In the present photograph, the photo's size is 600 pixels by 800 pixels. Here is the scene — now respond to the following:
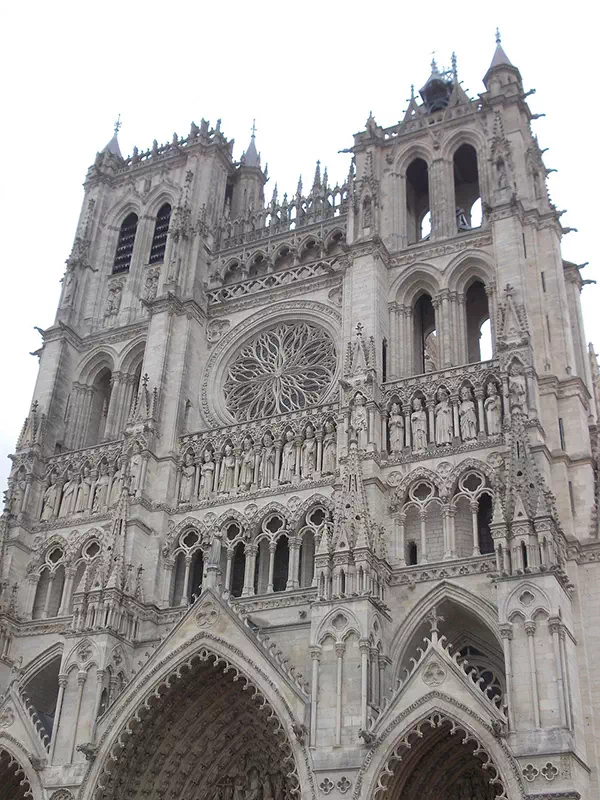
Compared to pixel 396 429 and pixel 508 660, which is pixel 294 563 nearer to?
pixel 396 429

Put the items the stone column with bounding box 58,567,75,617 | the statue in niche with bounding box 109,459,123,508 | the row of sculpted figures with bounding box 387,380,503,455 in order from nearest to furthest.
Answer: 1. the row of sculpted figures with bounding box 387,380,503,455
2. the stone column with bounding box 58,567,75,617
3. the statue in niche with bounding box 109,459,123,508

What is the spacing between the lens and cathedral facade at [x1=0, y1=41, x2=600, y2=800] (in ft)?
64.1

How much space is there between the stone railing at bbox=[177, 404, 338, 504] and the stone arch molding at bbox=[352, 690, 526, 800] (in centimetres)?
733

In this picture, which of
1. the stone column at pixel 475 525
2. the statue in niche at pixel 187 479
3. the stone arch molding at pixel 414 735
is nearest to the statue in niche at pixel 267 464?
the statue in niche at pixel 187 479

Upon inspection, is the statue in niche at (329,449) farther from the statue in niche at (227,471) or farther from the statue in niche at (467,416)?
the statue in niche at (467,416)

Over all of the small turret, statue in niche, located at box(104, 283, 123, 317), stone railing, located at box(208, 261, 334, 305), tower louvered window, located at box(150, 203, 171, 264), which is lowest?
stone railing, located at box(208, 261, 334, 305)

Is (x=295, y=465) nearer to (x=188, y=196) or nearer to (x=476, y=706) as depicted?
(x=476, y=706)

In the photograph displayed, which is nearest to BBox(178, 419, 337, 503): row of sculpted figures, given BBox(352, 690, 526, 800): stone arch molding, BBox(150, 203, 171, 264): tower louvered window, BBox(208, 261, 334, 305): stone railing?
BBox(208, 261, 334, 305): stone railing

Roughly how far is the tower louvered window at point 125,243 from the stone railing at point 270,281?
5.04 m

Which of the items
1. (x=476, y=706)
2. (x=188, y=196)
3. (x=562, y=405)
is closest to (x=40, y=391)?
(x=188, y=196)

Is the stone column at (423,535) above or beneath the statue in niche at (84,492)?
beneath

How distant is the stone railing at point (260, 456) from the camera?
25.3m

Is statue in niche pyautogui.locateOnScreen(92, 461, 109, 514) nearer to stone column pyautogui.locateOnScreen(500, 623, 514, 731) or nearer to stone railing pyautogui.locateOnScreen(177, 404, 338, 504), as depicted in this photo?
stone railing pyautogui.locateOnScreen(177, 404, 338, 504)

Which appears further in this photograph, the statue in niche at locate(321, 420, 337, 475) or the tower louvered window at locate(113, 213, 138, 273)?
the tower louvered window at locate(113, 213, 138, 273)
